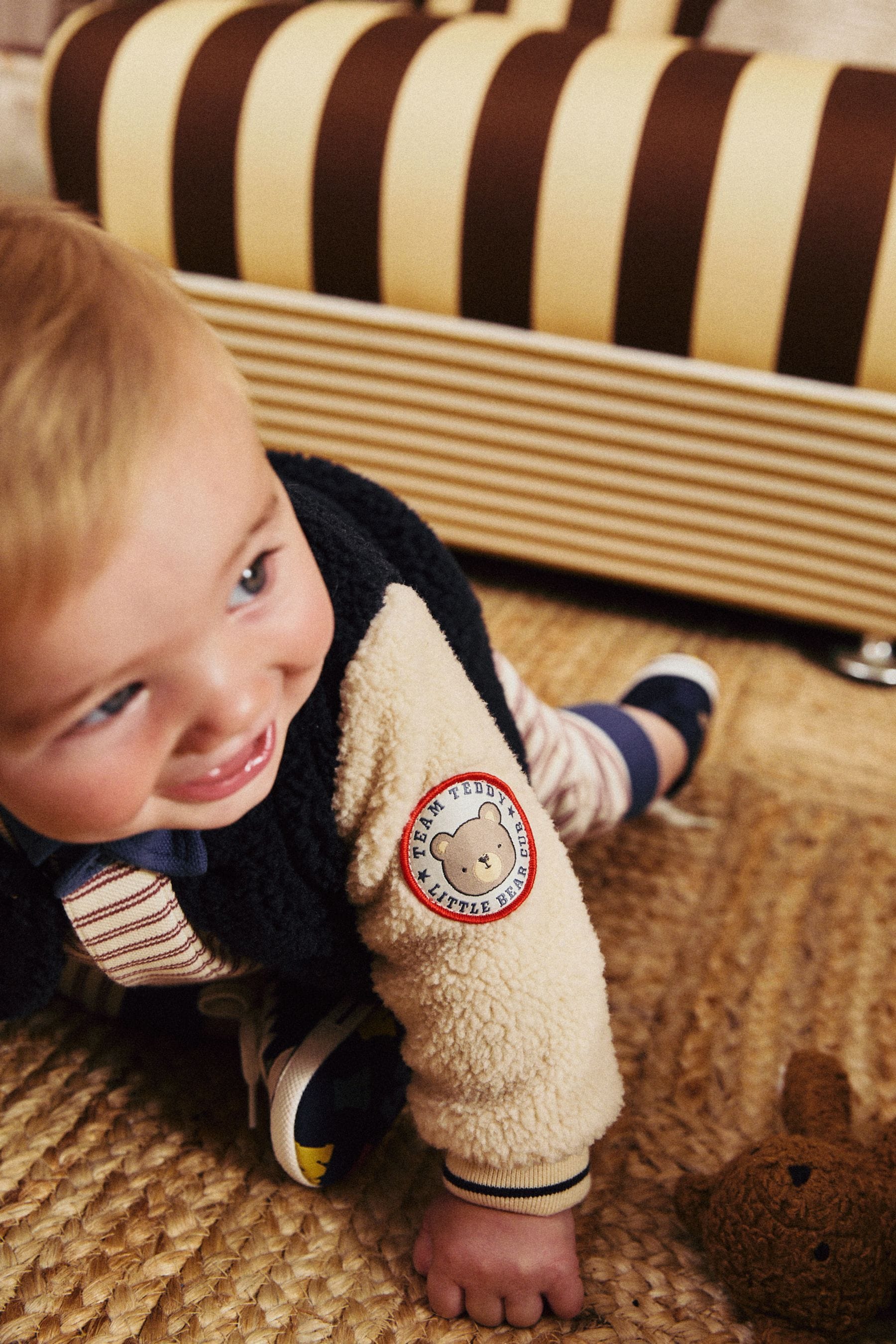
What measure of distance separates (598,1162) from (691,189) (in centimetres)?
66

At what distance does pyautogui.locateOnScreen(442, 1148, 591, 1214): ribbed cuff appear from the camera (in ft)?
1.62

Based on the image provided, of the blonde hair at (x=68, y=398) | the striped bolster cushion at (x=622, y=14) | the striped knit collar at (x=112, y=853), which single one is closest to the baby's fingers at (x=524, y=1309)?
the striped knit collar at (x=112, y=853)

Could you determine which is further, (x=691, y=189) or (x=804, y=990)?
(x=691, y=189)

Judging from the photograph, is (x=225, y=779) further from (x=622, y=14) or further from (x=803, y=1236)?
(x=622, y=14)

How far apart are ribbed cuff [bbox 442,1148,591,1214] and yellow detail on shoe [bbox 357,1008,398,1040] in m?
0.08

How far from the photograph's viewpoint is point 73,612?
339 mm

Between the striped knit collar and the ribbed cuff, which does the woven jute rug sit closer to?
the ribbed cuff

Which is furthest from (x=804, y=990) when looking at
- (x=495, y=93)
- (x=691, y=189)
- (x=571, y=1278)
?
(x=495, y=93)

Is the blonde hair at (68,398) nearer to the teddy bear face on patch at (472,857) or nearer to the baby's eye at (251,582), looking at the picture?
the baby's eye at (251,582)

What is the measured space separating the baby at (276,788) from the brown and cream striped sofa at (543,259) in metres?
0.36

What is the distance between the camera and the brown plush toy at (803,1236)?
1.48 ft

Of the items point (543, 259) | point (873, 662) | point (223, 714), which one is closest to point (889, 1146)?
point (223, 714)

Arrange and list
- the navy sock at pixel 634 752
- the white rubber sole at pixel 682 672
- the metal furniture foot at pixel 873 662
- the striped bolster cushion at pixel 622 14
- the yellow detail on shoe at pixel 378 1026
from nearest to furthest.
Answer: the yellow detail on shoe at pixel 378 1026 < the navy sock at pixel 634 752 < the white rubber sole at pixel 682 672 < the metal furniture foot at pixel 873 662 < the striped bolster cushion at pixel 622 14

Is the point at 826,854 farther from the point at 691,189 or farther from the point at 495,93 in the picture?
the point at 495,93
